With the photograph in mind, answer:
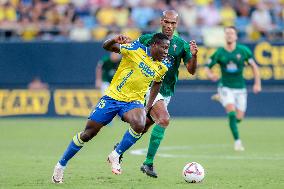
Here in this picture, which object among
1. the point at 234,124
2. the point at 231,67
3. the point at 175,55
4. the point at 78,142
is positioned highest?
the point at 175,55

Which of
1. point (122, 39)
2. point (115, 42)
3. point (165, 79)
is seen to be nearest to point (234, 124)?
point (165, 79)

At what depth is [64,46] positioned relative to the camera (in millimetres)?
25094

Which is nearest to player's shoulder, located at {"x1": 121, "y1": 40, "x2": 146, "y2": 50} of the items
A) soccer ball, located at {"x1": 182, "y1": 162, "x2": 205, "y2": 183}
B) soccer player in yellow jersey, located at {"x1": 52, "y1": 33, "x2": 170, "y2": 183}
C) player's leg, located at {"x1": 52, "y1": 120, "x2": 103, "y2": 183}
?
soccer player in yellow jersey, located at {"x1": 52, "y1": 33, "x2": 170, "y2": 183}

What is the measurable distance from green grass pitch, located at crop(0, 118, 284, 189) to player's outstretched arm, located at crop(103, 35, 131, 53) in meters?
1.73

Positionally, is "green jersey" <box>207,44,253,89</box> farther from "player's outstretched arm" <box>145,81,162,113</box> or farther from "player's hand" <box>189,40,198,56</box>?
"player's hand" <box>189,40,198,56</box>

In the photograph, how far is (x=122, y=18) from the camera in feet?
84.0

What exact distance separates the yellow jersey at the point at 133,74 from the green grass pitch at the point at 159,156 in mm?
1160

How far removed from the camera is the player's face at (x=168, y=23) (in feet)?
37.5

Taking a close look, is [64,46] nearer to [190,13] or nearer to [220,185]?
[190,13]

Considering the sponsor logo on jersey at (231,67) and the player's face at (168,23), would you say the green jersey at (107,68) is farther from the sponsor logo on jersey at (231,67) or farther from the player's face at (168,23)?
the player's face at (168,23)

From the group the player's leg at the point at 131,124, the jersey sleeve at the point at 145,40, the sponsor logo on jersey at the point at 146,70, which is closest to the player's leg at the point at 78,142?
the player's leg at the point at 131,124

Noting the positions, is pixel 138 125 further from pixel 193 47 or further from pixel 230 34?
pixel 230 34

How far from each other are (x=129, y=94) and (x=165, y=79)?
1684mm

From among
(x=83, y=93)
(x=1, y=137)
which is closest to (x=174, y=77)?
(x=1, y=137)
